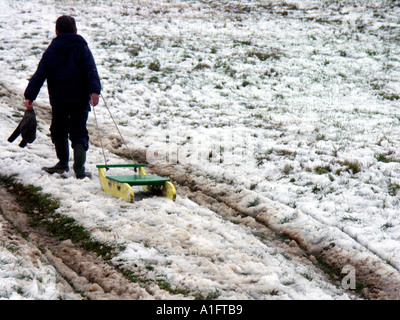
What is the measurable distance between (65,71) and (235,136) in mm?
4124

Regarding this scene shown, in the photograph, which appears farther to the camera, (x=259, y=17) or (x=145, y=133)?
(x=259, y=17)

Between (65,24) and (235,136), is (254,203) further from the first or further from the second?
(65,24)

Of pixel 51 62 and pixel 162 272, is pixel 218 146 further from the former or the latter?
pixel 162 272

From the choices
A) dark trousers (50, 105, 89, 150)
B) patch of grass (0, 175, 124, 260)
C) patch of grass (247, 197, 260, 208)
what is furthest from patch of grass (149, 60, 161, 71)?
patch of grass (247, 197, 260, 208)

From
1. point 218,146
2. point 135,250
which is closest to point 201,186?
point 218,146

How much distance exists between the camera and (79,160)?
651 centimetres

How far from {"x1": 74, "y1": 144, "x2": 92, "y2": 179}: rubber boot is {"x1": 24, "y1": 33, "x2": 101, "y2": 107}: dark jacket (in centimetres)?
75

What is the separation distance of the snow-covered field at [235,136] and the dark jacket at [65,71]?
1.38m

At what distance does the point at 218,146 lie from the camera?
8.47m

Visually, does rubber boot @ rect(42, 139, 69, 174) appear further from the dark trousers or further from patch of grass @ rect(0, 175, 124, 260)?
patch of grass @ rect(0, 175, 124, 260)

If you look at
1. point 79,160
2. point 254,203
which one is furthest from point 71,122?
point 254,203

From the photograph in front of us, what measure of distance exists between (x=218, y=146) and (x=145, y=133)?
6.30ft

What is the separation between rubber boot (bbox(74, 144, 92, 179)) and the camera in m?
6.46
